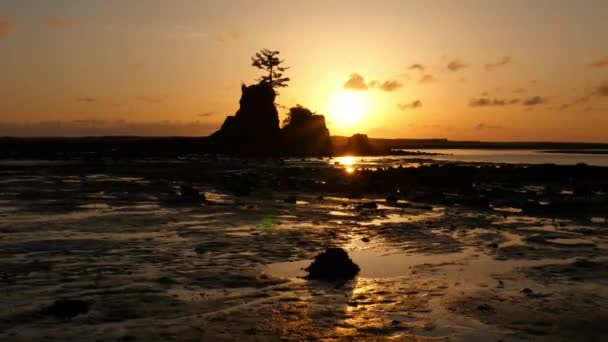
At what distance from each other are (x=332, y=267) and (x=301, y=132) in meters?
102

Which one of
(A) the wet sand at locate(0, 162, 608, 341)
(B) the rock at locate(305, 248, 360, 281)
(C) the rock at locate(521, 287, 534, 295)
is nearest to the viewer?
(A) the wet sand at locate(0, 162, 608, 341)

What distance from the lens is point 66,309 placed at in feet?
30.4

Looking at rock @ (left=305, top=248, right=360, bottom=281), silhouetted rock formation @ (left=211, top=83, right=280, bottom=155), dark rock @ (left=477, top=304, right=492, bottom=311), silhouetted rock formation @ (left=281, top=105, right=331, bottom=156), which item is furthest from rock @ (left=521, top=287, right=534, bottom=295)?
silhouetted rock formation @ (left=281, top=105, right=331, bottom=156)

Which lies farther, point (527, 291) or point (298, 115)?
point (298, 115)

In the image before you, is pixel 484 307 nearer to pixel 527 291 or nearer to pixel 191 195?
pixel 527 291

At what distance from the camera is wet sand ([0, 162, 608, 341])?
8969 millimetres

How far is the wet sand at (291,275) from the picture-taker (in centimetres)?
897

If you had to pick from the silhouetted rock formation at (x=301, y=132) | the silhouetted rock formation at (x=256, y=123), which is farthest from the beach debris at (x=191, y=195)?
the silhouetted rock formation at (x=301, y=132)

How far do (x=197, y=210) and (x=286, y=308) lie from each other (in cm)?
1595

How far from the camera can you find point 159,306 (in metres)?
9.97

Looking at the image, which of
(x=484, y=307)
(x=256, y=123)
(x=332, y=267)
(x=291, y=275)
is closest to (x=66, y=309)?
(x=291, y=275)

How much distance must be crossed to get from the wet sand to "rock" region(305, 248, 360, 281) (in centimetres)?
38

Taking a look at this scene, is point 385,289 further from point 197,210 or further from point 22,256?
point 197,210

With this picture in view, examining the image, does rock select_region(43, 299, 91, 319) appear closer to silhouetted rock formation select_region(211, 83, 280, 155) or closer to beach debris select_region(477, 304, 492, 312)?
beach debris select_region(477, 304, 492, 312)
